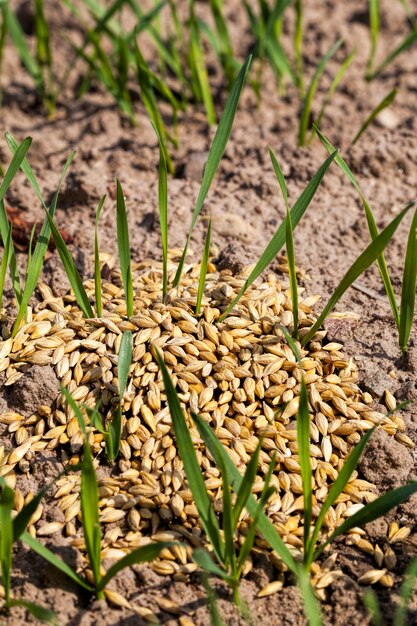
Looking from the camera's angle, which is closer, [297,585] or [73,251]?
[297,585]

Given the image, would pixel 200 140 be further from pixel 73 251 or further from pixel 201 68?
pixel 73 251

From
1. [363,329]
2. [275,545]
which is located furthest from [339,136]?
[275,545]

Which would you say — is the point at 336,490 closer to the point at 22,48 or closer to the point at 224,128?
the point at 224,128

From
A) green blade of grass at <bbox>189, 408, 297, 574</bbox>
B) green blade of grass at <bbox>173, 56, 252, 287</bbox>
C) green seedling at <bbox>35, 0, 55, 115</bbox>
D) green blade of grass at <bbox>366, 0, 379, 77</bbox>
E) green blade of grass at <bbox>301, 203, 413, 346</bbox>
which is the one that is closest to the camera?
green blade of grass at <bbox>189, 408, 297, 574</bbox>

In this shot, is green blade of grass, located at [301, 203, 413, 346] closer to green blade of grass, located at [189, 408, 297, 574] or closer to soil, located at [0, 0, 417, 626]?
soil, located at [0, 0, 417, 626]

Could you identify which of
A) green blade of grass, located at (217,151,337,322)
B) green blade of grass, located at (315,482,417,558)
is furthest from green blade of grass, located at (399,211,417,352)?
green blade of grass, located at (315,482,417,558)

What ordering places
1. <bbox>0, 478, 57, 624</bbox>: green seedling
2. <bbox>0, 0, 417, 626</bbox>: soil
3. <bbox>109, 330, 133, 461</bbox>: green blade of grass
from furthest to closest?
<bbox>109, 330, 133, 461</bbox>: green blade of grass → <bbox>0, 0, 417, 626</bbox>: soil → <bbox>0, 478, 57, 624</bbox>: green seedling

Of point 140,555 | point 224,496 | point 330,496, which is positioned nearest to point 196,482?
point 224,496
